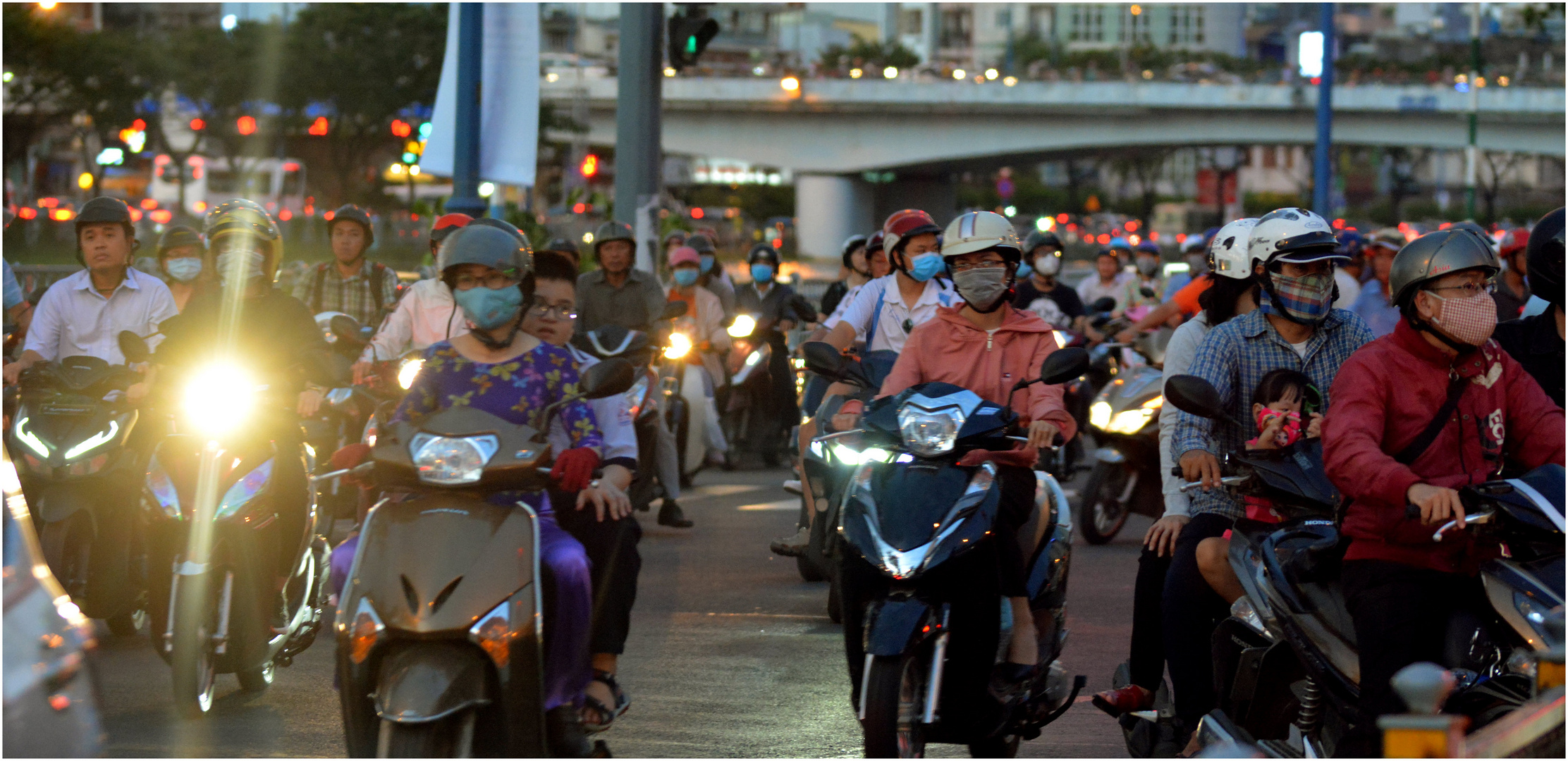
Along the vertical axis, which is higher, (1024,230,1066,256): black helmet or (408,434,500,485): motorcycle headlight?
(1024,230,1066,256): black helmet

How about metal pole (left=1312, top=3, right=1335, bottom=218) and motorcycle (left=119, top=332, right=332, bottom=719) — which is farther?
metal pole (left=1312, top=3, right=1335, bottom=218)

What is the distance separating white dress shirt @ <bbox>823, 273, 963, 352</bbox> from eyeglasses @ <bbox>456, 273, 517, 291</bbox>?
10.3 feet

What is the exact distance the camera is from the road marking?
11.6 m

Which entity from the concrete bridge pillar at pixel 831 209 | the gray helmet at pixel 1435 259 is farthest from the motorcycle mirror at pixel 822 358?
the concrete bridge pillar at pixel 831 209

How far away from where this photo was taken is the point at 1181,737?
16.7ft

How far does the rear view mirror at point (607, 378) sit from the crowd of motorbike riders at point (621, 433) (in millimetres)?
13

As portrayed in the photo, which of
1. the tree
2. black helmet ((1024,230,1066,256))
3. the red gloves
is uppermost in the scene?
the tree

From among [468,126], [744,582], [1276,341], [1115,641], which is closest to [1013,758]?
[1276,341]

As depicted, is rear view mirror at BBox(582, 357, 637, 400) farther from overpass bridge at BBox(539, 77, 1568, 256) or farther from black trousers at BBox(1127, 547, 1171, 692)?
overpass bridge at BBox(539, 77, 1568, 256)

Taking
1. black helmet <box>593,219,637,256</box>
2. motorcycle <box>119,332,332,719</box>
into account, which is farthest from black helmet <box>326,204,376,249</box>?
motorcycle <box>119,332,332,719</box>

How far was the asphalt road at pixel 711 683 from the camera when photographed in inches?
220

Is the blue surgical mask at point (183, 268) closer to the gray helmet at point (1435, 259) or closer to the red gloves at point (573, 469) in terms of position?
the red gloves at point (573, 469)

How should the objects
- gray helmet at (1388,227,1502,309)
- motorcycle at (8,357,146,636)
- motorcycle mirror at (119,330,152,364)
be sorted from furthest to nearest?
motorcycle at (8,357,146,636)
motorcycle mirror at (119,330,152,364)
gray helmet at (1388,227,1502,309)

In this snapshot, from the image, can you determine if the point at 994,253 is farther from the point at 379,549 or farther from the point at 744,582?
the point at 744,582
